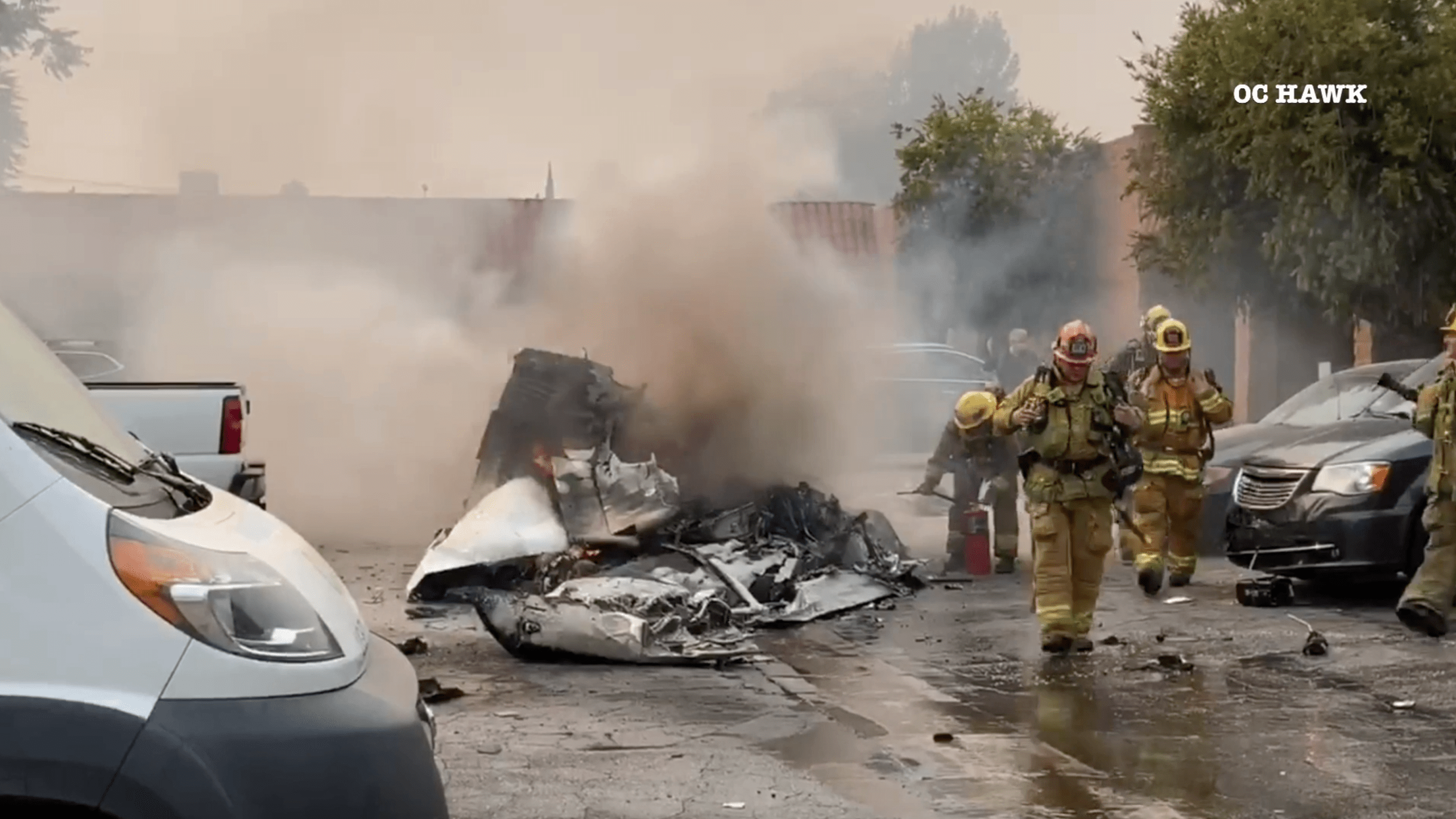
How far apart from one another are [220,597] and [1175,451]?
8185 millimetres

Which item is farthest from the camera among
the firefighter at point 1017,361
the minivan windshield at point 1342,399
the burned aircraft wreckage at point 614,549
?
the firefighter at point 1017,361

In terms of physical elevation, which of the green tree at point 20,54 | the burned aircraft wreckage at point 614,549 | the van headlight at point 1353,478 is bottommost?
the burned aircraft wreckage at point 614,549

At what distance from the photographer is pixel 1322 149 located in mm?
15812

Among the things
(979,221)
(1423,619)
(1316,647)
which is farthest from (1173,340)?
(979,221)

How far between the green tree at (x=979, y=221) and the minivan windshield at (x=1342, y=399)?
13.8m

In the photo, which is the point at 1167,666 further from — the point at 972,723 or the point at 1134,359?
the point at 1134,359

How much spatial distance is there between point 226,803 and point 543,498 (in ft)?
23.9

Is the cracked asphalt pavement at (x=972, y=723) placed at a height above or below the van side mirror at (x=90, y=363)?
below

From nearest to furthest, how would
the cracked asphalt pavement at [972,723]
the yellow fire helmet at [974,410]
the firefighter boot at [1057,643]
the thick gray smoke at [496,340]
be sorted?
the cracked asphalt pavement at [972,723] < the firefighter boot at [1057,643] < the yellow fire helmet at [974,410] < the thick gray smoke at [496,340]

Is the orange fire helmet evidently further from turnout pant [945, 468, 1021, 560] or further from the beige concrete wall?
the beige concrete wall

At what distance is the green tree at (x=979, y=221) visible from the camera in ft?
84.5

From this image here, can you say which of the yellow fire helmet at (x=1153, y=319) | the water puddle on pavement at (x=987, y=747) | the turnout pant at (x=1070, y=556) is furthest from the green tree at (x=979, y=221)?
the water puddle on pavement at (x=987, y=747)

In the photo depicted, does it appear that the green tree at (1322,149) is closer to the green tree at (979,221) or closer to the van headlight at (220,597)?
the green tree at (979,221)

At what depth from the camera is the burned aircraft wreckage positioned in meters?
7.77
